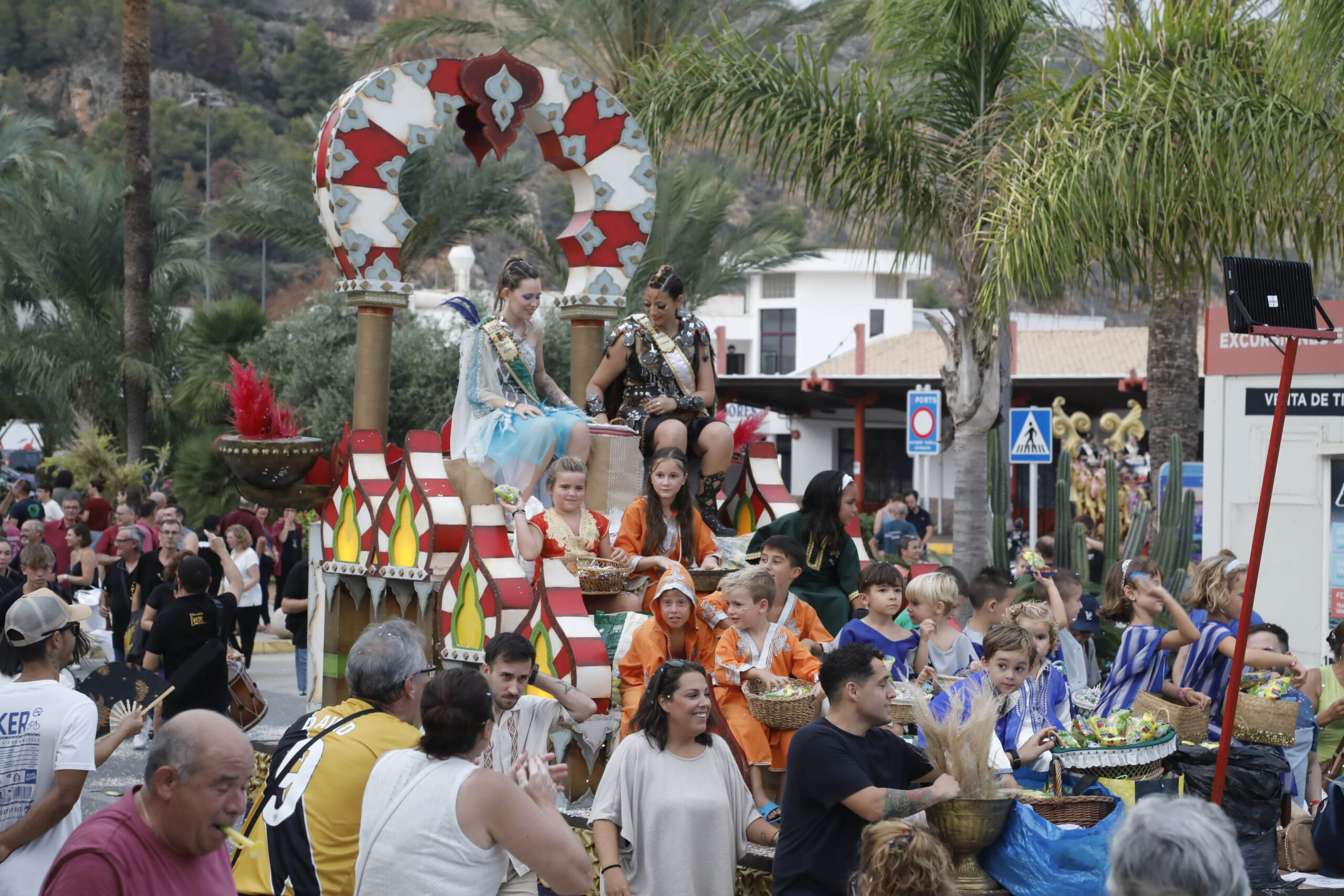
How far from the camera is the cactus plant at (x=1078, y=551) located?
1389 centimetres

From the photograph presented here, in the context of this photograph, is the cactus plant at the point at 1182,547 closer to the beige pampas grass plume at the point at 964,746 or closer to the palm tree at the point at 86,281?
the beige pampas grass plume at the point at 964,746

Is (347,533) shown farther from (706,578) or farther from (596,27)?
(596,27)

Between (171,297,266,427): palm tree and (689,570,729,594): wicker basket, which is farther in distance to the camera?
(171,297,266,427): palm tree

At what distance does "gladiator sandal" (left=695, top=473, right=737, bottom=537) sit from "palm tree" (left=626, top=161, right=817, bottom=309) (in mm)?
13852

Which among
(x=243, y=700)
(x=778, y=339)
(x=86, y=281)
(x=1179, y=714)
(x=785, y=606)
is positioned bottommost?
(x=243, y=700)

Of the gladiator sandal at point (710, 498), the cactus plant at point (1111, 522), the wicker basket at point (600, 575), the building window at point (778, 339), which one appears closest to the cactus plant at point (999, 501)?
the cactus plant at point (1111, 522)

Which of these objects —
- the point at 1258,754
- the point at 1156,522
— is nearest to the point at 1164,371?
the point at 1156,522

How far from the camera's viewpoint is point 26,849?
4.24m

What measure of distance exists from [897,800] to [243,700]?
18.3 feet

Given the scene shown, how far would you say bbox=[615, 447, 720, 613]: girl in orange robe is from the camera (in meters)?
7.23

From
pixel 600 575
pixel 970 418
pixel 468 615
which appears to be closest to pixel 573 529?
pixel 600 575

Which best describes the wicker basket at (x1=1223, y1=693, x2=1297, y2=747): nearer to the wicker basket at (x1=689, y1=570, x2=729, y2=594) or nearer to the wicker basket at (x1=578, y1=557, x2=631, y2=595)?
the wicker basket at (x1=689, y1=570, x2=729, y2=594)

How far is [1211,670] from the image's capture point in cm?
643

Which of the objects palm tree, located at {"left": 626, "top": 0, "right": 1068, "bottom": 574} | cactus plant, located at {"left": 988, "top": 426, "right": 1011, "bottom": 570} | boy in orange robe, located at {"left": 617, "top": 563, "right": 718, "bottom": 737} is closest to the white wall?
cactus plant, located at {"left": 988, "top": 426, "right": 1011, "bottom": 570}
